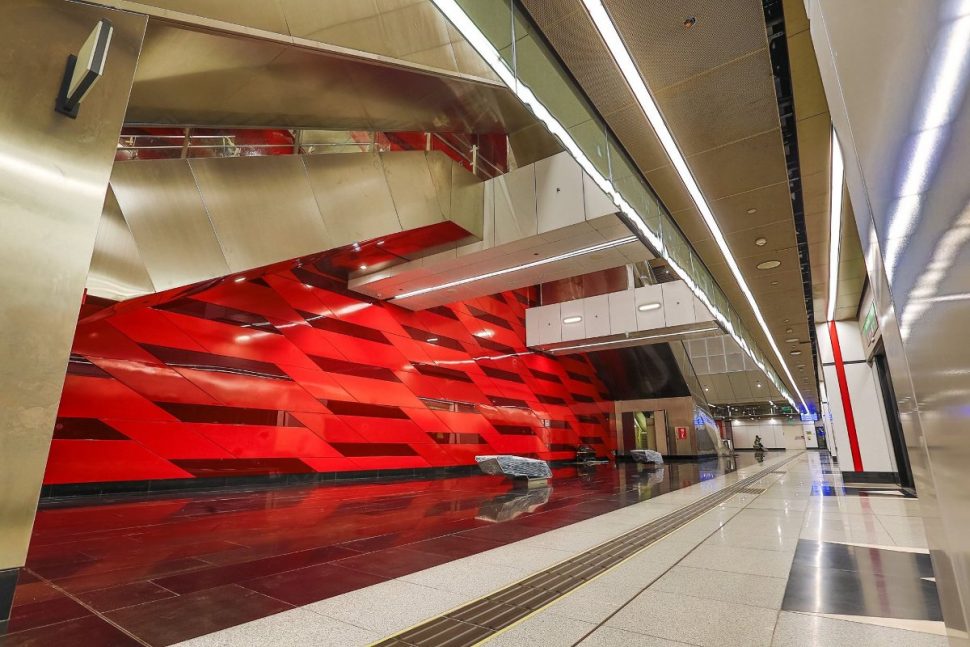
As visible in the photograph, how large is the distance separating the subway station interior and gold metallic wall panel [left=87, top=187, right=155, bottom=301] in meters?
0.03

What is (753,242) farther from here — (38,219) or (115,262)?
(115,262)

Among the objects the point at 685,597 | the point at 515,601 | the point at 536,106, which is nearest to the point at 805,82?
the point at 536,106

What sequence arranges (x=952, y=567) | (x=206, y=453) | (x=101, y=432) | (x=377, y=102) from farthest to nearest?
(x=206, y=453)
(x=101, y=432)
(x=377, y=102)
(x=952, y=567)

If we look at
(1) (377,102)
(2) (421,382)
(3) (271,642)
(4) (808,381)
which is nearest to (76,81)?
(3) (271,642)

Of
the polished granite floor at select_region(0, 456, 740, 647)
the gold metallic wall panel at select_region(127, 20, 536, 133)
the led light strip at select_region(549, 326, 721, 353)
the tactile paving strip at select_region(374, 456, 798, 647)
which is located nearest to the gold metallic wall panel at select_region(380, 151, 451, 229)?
the gold metallic wall panel at select_region(127, 20, 536, 133)

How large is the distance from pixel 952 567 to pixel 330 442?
379 inches

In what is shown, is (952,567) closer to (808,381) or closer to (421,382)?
(421,382)

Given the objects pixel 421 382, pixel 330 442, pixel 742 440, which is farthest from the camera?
pixel 742 440

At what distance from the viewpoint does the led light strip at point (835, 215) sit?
15.1ft

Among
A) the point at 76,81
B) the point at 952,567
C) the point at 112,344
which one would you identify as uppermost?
the point at 76,81

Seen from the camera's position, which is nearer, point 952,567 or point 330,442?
point 952,567

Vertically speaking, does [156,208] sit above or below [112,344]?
above

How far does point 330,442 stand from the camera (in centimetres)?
949

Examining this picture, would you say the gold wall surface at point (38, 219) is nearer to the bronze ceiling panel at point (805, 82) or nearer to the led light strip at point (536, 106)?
the led light strip at point (536, 106)
